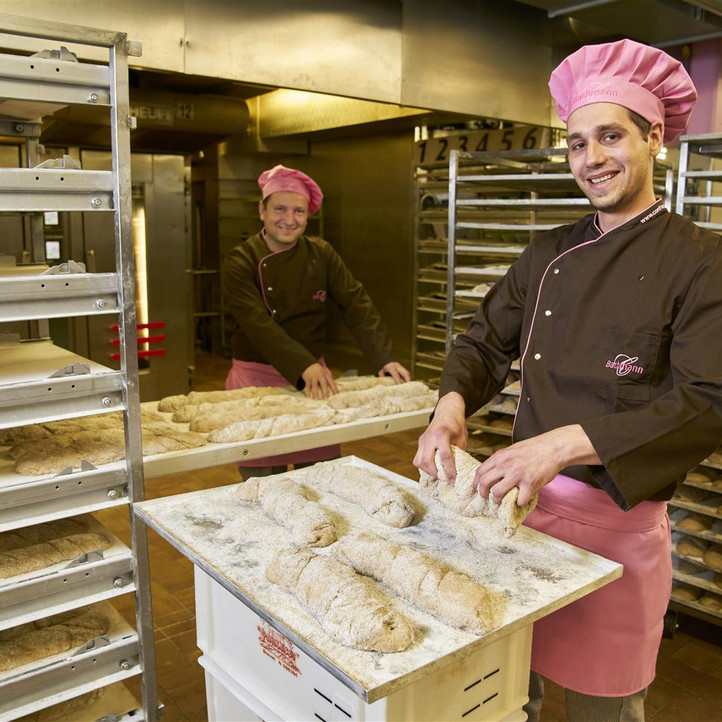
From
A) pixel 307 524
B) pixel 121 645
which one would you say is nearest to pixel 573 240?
pixel 307 524

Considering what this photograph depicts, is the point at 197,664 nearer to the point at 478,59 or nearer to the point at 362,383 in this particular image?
the point at 362,383

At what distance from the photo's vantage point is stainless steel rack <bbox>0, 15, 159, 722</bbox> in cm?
186

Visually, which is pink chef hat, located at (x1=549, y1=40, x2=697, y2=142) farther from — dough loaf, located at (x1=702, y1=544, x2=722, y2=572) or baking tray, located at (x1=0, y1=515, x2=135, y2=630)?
dough loaf, located at (x1=702, y1=544, x2=722, y2=572)

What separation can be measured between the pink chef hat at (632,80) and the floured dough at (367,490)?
3.33 feet

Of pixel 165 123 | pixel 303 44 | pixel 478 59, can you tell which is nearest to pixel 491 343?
pixel 303 44

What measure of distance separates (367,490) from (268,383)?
5.47ft

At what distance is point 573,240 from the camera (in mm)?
1884

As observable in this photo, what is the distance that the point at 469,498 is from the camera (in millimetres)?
1687

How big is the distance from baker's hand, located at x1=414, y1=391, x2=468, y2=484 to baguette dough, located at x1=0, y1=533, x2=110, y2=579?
1.06 metres

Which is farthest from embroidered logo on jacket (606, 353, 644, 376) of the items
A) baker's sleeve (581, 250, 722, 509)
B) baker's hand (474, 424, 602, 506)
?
baker's hand (474, 424, 602, 506)

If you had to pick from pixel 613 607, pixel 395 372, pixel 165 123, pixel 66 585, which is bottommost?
pixel 66 585

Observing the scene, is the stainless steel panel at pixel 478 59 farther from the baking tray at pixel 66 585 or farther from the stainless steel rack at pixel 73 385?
the baking tray at pixel 66 585

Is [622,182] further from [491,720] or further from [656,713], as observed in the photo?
[656,713]

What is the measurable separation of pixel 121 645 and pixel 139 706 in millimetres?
298
